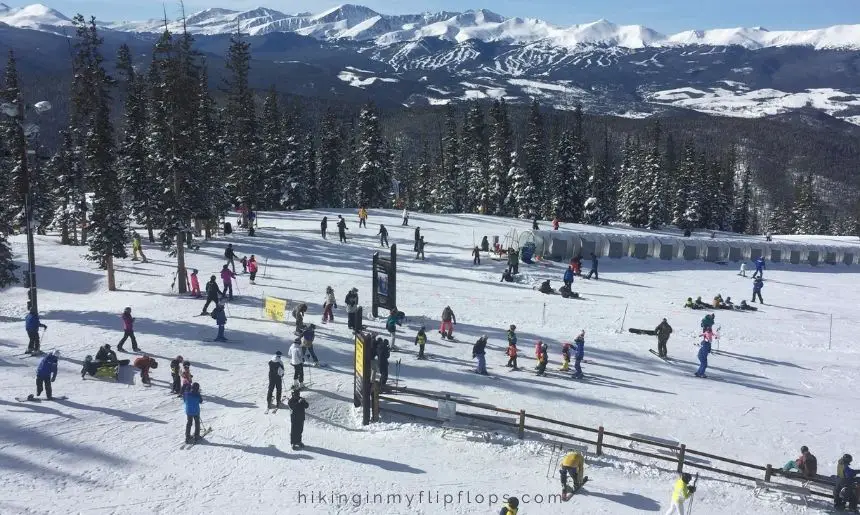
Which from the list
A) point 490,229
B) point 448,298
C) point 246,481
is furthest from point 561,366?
point 490,229

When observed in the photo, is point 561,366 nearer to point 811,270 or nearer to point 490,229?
point 490,229

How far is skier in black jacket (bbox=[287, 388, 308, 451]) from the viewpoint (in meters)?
12.9

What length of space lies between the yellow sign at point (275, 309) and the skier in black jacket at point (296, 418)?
359 inches

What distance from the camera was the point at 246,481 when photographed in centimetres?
1197

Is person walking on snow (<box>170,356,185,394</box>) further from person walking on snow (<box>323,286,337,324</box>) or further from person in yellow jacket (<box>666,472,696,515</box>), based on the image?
person in yellow jacket (<box>666,472,696,515</box>)

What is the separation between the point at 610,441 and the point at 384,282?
10934mm

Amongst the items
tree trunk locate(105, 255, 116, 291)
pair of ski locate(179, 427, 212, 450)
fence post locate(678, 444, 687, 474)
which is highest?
tree trunk locate(105, 255, 116, 291)

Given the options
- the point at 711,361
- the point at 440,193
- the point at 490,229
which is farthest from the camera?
the point at 440,193

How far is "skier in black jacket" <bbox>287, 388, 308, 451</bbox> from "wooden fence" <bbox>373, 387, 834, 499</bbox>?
233 centimetres

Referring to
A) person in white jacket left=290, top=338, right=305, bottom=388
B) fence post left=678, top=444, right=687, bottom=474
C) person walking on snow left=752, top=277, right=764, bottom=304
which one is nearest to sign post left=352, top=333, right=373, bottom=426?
person in white jacket left=290, top=338, right=305, bottom=388

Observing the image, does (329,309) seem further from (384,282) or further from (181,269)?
(181,269)

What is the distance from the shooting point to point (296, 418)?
42.9 feet

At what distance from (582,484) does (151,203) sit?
3370 cm

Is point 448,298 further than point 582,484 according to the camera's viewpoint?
Yes
